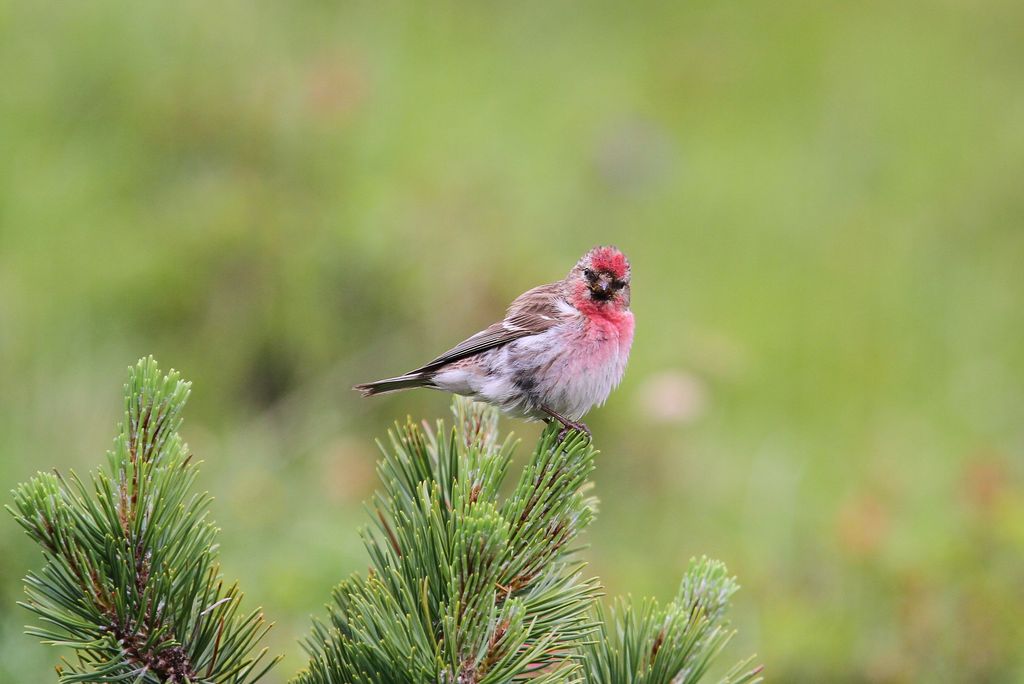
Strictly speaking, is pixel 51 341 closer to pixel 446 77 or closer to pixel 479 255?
pixel 479 255

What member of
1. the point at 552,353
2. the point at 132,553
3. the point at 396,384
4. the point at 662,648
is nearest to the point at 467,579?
the point at 662,648

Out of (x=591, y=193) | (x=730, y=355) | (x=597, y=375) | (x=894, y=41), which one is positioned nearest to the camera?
(x=597, y=375)

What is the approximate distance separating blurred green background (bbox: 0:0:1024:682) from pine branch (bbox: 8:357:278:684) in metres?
2.14

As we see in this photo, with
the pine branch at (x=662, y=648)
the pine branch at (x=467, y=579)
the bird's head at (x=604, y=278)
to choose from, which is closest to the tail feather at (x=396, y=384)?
the bird's head at (x=604, y=278)

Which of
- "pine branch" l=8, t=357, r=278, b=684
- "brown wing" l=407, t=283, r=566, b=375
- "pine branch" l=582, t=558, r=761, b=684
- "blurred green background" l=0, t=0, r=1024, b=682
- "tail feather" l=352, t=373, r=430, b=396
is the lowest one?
"pine branch" l=582, t=558, r=761, b=684

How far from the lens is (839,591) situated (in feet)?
18.0

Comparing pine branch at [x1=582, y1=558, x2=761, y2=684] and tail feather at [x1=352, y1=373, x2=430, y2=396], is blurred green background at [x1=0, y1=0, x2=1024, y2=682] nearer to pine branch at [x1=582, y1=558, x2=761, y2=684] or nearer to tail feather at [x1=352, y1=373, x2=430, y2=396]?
tail feather at [x1=352, y1=373, x2=430, y2=396]

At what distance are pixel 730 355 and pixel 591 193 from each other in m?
2.78

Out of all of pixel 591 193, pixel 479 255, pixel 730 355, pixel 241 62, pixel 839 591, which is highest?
pixel 241 62

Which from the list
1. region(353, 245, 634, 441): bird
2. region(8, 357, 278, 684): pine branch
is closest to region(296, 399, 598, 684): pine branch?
region(8, 357, 278, 684): pine branch

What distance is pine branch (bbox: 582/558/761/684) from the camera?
6.87 ft

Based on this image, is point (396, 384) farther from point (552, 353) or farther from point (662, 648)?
point (662, 648)

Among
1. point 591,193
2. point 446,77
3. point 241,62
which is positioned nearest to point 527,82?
point 446,77

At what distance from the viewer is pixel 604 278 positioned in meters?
4.11
